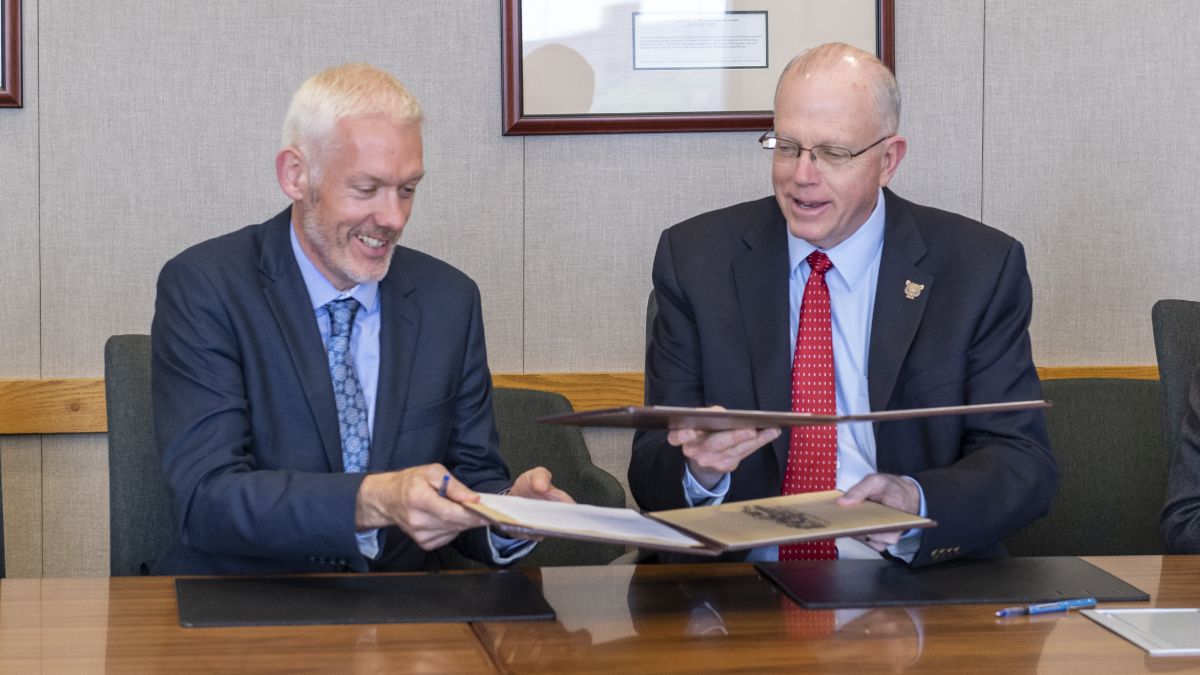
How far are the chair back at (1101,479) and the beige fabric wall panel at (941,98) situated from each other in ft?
2.24

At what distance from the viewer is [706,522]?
193 cm

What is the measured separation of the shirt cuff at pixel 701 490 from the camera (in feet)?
7.75

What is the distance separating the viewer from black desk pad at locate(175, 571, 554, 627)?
1782 mm

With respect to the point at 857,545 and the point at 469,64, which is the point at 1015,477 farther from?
the point at 469,64

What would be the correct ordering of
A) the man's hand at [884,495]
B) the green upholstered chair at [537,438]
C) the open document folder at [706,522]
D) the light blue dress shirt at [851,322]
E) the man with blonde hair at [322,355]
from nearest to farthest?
the open document folder at [706,522] < the man's hand at [884,495] < the man with blonde hair at [322,355] < the light blue dress shirt at [851,322] < the green upholstered chair at [537,438]

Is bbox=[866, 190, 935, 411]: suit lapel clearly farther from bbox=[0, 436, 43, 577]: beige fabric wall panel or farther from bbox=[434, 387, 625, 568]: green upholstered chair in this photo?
bbox=[0, 436, 43, 577]: beige fabric wall panel

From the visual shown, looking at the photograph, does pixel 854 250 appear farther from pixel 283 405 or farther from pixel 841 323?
pixel 283 405

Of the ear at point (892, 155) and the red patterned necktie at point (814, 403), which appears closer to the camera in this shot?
the red patterned necktie at point (814, 403)

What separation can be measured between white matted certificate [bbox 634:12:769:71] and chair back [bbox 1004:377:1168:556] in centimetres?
117

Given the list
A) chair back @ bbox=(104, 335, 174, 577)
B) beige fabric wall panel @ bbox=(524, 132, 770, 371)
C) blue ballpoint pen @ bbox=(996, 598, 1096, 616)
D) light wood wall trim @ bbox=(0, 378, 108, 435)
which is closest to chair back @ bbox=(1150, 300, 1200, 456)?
blue ballpoint pen @ bbox=(996, 598, 1096, 616)

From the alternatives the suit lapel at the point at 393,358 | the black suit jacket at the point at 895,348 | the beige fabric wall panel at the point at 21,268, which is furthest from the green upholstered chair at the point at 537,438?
the beige fabric wall panel at the point at 21,268

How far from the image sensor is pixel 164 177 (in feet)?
11.3

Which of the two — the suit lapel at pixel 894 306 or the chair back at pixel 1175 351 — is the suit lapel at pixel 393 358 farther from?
the chair back at pixel 1175 351

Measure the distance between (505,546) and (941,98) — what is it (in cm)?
199
